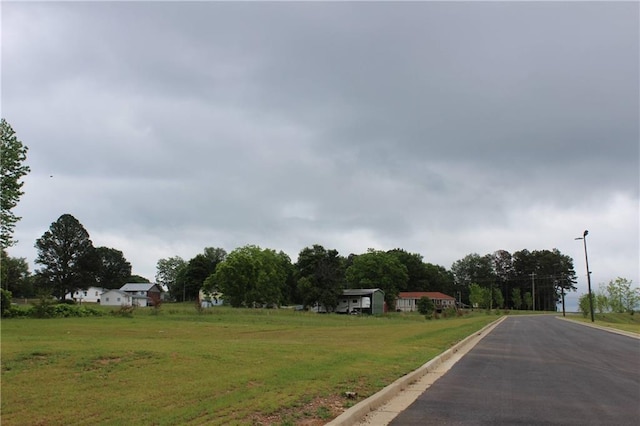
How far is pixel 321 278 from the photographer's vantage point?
8444 centimetres

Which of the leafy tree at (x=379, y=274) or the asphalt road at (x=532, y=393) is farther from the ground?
the leafy tree at (x=379, y=274)

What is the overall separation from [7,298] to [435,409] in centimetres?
3977

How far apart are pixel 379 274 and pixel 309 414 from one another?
108 m

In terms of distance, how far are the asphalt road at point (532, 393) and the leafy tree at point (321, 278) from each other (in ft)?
219

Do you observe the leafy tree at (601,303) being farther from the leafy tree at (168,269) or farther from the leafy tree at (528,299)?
the leafy tree at (168,269)

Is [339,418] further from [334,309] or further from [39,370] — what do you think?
[334,309]

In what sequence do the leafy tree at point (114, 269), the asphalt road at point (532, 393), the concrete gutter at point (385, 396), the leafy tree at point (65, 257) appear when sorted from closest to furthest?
the concrete gutter at point (385, 396) < the asphalt road at point (532, 393) < the leafy tree at point (65, 257) < the leafy tree at point (114, 269)

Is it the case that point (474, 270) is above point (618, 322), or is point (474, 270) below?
above

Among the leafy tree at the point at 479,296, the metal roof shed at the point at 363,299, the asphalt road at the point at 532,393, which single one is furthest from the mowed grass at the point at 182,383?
the leafy tree at the point at 479,296

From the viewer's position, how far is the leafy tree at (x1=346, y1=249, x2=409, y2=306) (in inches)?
4486

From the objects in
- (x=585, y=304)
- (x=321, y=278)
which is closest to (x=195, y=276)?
(x=321, y=278)

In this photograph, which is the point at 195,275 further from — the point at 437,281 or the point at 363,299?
the point at 437,281

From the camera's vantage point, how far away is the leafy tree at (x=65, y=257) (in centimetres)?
11050

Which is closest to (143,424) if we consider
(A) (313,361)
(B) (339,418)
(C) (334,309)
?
(B) (339,418)
